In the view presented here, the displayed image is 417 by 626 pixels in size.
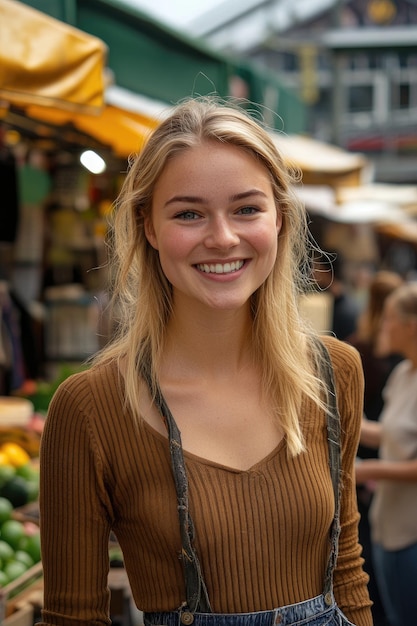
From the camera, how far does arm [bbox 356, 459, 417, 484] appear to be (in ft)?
13.7

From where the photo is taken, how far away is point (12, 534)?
4.03 meters

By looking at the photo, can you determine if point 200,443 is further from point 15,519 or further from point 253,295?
point 15,519

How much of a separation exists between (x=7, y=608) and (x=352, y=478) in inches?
69.1

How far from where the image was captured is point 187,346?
207 cm

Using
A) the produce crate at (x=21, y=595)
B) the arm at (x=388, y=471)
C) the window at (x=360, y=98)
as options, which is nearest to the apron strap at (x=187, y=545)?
the produce crate at (x=21, y=595)

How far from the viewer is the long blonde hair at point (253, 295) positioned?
6.53ft

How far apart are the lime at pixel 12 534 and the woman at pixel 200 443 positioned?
2135mm

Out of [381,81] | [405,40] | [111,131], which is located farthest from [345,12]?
[111,131]

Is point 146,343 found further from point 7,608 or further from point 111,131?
point 111,131

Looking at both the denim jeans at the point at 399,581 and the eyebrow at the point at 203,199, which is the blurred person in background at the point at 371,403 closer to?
the denim jeans at the point at 399,581

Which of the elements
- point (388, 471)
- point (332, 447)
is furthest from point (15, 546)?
point (332, 447)

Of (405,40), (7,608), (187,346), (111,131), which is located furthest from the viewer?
(405,40)

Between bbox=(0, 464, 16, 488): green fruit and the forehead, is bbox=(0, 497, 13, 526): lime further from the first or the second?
the forehead

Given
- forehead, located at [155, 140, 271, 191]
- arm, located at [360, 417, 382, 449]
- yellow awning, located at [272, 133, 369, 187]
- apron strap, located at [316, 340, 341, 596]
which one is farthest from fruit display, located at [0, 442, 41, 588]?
yellow awning, located at [272, 133, 369, 187]
